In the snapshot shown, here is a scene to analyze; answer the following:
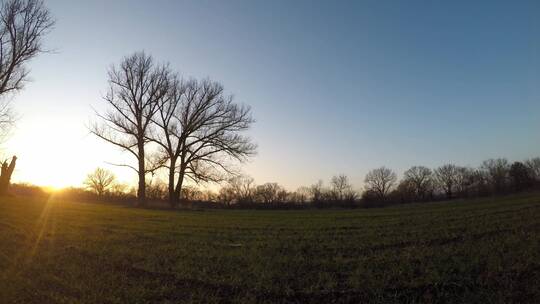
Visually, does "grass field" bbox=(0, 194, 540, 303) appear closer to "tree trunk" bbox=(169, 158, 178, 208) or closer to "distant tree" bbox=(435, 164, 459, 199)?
"tree trunk" bbox=(169, 158, 178, 208)

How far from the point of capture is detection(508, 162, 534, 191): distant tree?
6832cm

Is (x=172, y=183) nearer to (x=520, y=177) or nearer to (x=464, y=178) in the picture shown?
(x=520, y=177)

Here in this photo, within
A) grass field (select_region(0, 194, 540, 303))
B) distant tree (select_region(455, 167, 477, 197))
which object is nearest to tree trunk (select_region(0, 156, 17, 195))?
grass field (select_region(0, 194, 540, 303))

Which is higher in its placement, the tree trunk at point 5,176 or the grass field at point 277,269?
the tree trunk at point 5,176

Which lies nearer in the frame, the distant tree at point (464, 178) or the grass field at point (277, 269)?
the grass field at point (277, 269)

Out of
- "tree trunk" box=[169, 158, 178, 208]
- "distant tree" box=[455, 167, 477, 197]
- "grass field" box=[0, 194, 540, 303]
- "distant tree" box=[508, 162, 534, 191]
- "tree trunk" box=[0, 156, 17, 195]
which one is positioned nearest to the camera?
"grass field" box=[0, 194, 540, 303]

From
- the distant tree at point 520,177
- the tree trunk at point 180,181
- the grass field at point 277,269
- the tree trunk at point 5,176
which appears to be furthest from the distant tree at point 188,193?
the distant tree at point 520,177

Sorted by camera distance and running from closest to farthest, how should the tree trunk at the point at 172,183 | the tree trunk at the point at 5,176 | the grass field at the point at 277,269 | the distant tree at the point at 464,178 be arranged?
the grass field at the point at 277,269 < the tree trunk at the point at 5,176 < the tree trunk at the point at 172,183 < the distant tree at the point at 464,178

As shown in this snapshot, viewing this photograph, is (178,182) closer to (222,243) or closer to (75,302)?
(222,243)

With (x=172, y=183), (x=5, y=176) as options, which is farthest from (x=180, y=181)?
(x=5, y=176)

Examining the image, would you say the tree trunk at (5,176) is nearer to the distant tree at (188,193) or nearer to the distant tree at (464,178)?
the distant tree at (188,193)

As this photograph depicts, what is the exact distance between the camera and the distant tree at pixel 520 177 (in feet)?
224

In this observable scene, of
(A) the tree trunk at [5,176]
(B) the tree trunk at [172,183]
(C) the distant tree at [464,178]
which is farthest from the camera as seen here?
(C) the distant tree at [464,178]

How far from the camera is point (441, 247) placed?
8.30m
